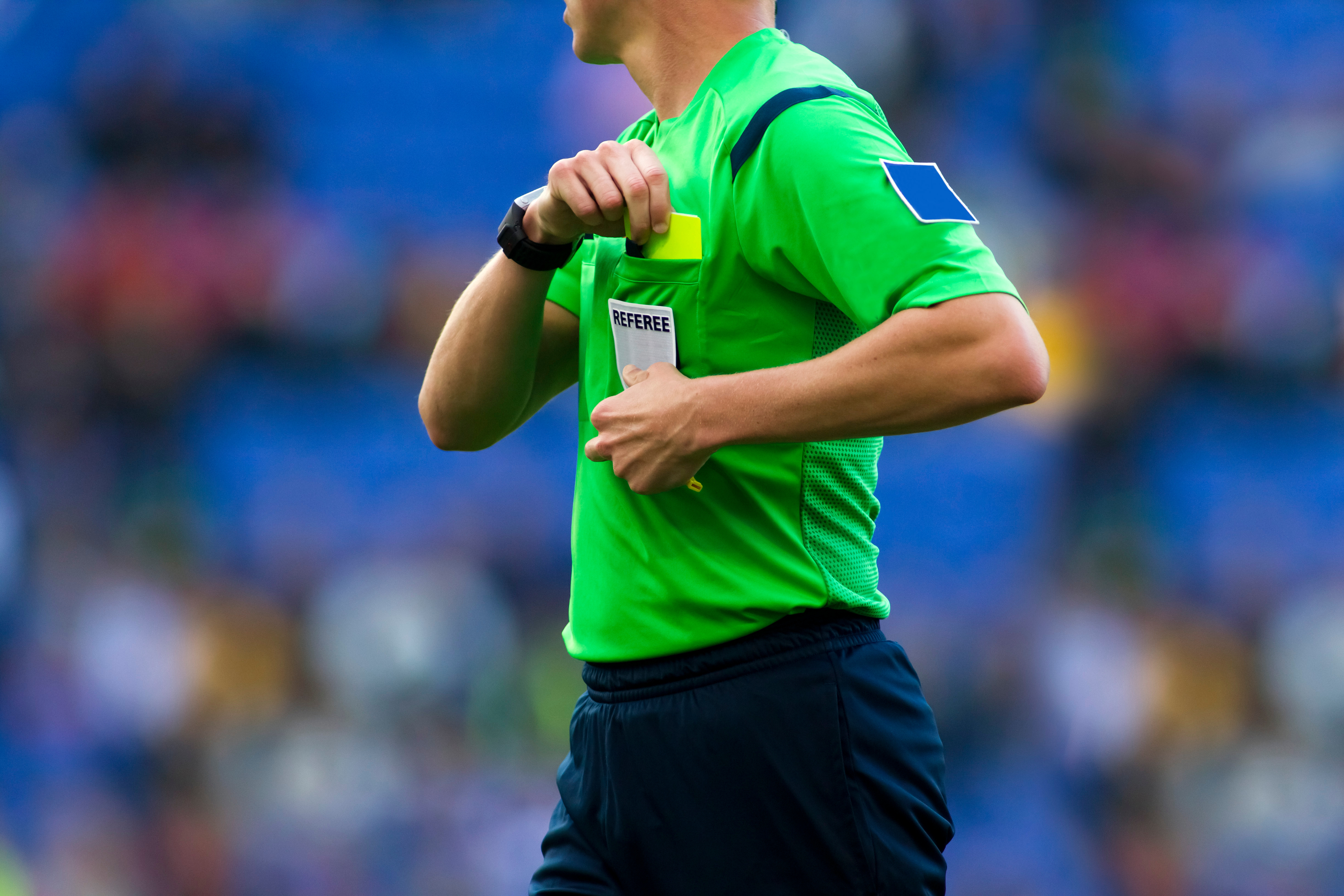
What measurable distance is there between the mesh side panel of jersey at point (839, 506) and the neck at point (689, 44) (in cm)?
40

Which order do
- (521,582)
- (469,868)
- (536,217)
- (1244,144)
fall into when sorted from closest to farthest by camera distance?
(536,217)
(469,868)
(521,582)
(1244,144)

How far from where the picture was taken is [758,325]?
176cm

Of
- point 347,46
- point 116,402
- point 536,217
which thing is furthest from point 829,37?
point 536,217

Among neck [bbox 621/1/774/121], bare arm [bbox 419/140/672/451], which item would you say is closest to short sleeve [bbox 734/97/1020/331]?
bare arm [bbox 419/140/672/451]

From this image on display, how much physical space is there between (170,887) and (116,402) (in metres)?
2.39

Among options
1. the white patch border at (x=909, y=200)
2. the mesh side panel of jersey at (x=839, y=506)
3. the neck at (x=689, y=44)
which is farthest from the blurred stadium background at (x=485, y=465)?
→ the white patch border at (x=909, y=200)

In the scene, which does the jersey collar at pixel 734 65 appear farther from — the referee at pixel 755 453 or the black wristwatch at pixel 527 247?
the black wristwatch at pixel 527 247

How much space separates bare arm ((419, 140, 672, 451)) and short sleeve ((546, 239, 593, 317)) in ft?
0.04

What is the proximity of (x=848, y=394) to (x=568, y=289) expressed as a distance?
2.39 ft

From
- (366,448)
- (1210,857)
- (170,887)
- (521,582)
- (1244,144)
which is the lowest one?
(1210,857)

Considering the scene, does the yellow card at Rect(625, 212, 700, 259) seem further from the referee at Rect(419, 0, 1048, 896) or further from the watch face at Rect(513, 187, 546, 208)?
the watch face at Rect(513, 187, 546, 208)

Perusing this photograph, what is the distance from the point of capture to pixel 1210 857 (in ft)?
20.8

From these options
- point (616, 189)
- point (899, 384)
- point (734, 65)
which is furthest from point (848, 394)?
point (734, 65)

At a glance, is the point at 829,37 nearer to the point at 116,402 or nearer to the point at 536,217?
the point at 116,402
